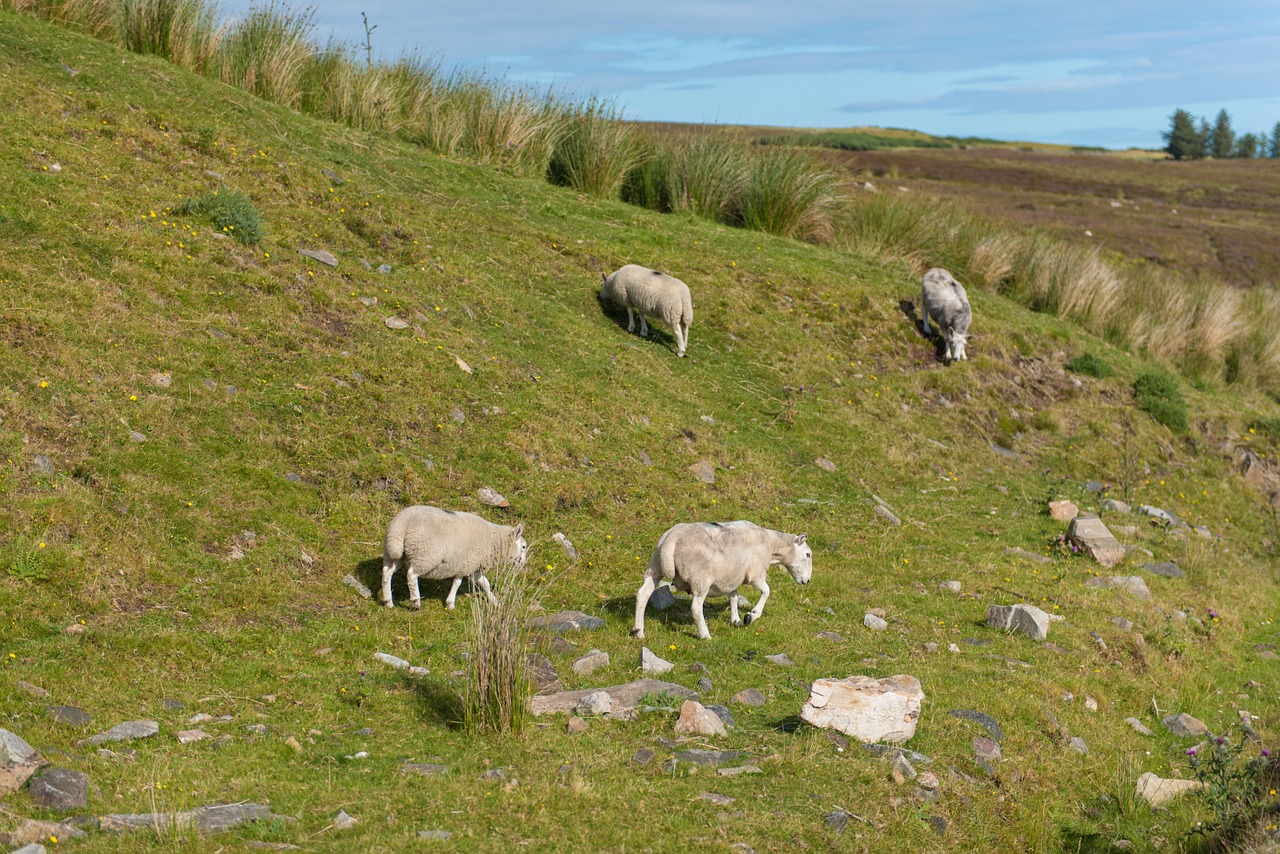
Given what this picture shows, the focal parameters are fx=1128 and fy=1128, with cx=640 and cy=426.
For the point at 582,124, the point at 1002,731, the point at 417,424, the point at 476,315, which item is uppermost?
the point at 582,124

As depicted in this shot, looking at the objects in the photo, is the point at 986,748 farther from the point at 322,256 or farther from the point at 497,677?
the point at 322,256

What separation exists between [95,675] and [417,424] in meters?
5.73

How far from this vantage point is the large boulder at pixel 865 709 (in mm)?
8664

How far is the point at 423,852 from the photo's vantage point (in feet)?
20.7

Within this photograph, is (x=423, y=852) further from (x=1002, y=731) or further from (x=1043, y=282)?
(x=1043, y=282)

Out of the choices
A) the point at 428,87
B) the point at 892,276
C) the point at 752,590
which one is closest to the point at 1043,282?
the point at 892,276

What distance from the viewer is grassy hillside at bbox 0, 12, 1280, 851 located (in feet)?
25.2

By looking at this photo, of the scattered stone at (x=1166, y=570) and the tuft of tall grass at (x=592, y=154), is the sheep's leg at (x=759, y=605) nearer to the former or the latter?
the scattered stone at (x=1166, y=570)

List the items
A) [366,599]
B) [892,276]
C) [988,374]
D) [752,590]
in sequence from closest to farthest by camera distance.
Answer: [366,599]
[752,590]
[988,374]
[892,276]

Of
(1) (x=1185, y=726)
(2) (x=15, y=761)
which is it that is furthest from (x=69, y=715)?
(1) (x=1185, y=726)

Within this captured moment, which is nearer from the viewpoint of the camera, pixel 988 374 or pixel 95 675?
pixel 95 675

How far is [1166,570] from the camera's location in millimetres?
15547

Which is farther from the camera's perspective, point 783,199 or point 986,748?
point 783,199

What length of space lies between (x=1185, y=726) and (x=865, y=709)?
14.1 ft
